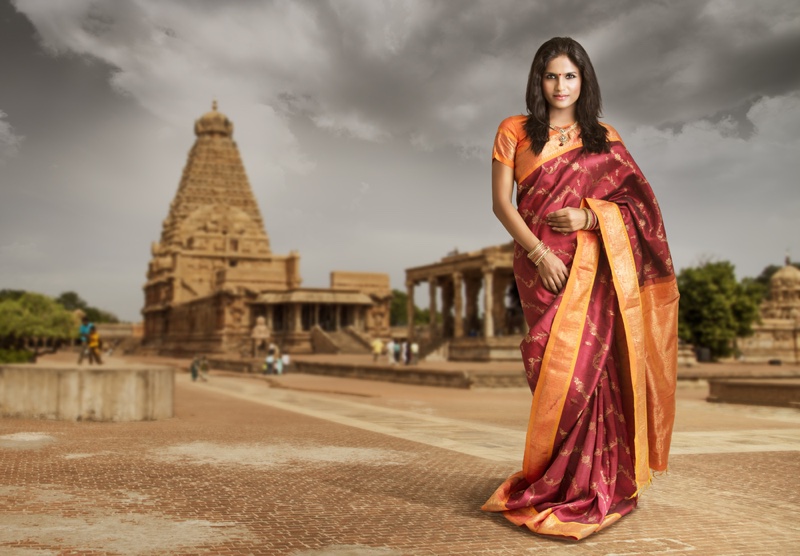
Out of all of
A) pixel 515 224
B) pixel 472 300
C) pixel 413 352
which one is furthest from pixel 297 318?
pixel 515 224

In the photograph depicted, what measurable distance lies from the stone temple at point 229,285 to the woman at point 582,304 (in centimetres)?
4725

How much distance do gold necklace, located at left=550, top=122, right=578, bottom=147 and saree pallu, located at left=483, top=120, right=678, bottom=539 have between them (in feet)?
0.23

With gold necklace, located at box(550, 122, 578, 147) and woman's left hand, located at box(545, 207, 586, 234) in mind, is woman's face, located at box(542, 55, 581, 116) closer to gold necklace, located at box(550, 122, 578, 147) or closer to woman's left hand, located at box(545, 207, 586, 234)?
gold necklace, located at box(550, 122, 578, 147)

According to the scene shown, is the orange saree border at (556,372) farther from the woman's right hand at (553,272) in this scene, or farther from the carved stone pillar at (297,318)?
the carved stone pillar at (297,318)

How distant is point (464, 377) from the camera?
25031 millimetres

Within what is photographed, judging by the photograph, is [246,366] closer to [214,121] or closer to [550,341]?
[550,341]

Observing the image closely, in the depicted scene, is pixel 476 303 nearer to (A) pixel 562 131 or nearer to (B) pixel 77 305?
(A) pixel 562 131

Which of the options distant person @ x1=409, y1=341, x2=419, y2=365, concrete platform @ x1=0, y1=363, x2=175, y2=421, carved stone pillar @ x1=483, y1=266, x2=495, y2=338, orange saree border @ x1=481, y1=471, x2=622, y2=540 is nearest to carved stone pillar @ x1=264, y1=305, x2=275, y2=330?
carved stone pillar @ x1=483, y1=266, x2=495, y2=338

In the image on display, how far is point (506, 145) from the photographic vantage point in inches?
224

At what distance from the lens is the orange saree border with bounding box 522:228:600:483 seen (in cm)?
518

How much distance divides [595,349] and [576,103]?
70.6 inches

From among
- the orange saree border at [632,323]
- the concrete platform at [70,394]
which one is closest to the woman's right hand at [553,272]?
the orange saree border at [632,323]

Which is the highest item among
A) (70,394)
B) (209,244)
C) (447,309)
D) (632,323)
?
(209,244)

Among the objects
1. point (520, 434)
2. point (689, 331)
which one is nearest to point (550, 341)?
point (520, 434)
